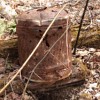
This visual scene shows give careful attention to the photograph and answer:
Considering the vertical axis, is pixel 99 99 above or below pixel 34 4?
below

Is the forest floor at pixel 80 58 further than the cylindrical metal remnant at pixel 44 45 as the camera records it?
Yes

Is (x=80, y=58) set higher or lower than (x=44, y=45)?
lower

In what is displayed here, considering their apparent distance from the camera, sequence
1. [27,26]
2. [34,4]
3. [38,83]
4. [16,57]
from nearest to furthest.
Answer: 1. [27,26]
2. [38,83]
3. [16,57]
4. [34,4]

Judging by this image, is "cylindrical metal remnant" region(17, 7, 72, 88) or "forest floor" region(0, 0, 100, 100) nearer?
"cylindrical metal remnant" region(17, 7, 72, 88)

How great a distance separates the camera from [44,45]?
3.28 m

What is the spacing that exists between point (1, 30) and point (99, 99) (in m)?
1.92

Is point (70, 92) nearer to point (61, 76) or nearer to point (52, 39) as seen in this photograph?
point (61, 76)

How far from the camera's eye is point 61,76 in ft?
11.5

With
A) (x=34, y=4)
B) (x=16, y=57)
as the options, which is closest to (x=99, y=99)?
(x=16, y=57)

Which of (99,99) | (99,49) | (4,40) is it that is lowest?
(99,99)

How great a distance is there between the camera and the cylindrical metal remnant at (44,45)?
3.23 metres

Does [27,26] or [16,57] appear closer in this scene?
[27,26]

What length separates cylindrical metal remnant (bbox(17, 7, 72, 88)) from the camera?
3227mm

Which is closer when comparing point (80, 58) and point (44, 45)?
point (44, 45)
